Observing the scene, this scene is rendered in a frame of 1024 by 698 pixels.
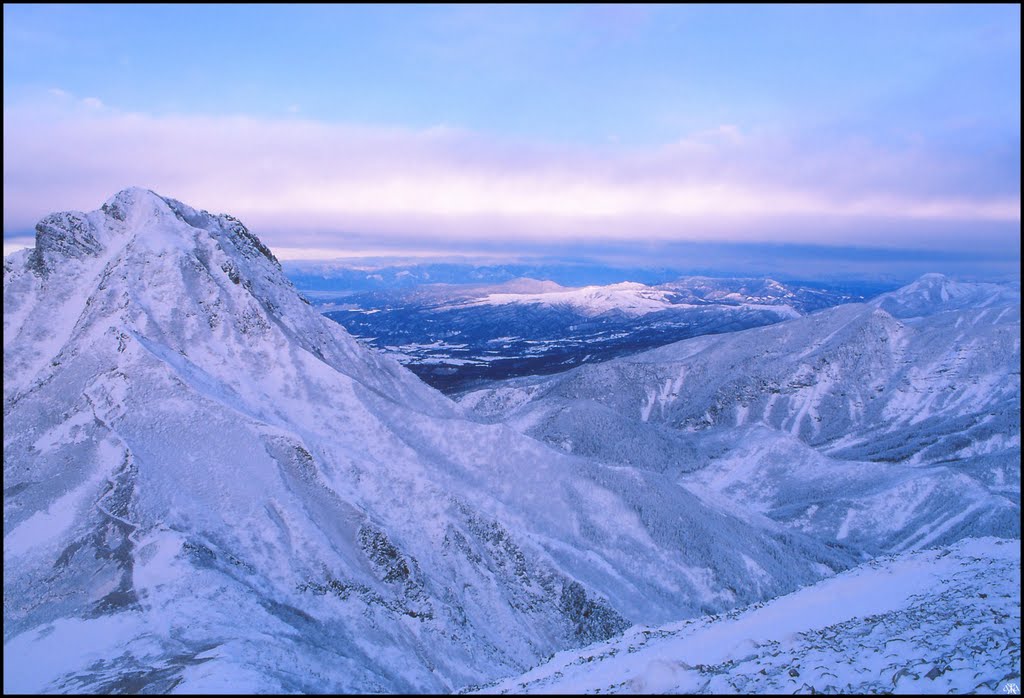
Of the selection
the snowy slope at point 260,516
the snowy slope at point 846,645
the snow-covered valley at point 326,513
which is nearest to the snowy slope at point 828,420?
the snow-covered valley at point 326,513

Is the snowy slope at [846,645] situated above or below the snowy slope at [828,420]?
above

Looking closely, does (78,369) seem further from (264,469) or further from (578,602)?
(578,602)

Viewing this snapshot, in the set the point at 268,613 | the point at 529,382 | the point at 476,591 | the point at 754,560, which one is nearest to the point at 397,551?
the point at 476,591

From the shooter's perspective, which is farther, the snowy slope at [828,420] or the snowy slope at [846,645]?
the snowy slope at [828,420]

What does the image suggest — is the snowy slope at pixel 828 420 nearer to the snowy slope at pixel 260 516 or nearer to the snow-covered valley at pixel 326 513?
the snow-covered valley at pixel 326 513

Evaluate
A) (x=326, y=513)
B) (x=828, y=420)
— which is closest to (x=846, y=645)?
(x=326, y=513)

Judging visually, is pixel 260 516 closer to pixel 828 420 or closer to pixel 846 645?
pixel 846 645

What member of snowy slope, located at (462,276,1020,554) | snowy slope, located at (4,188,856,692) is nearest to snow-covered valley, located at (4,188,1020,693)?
snowy slope, located at (4,188,856,692)
